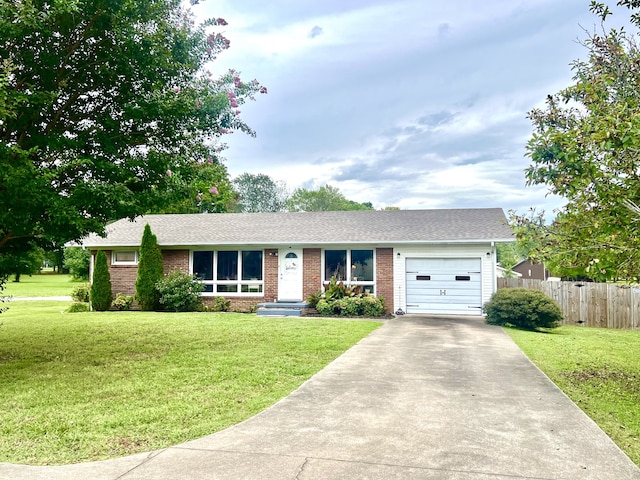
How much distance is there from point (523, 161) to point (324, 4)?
763 centimetres

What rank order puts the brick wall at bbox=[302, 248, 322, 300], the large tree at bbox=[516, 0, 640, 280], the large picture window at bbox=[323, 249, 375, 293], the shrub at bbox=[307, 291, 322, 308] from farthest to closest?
the brick wall at bbox=[302, 248, 322, 300] < the large picture window at bbox=[323, 249, 375, 293] < the shrub at bbox=[307, 291, 322, 308] < the large tree at bbox=[516, 0, 640, 280]

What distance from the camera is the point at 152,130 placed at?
A: 884cm

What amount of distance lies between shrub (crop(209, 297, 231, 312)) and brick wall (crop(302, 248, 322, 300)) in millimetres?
3068

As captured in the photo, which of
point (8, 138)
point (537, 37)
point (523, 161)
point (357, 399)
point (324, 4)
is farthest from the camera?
point (324, 4)

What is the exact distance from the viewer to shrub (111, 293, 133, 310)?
18.4 metres

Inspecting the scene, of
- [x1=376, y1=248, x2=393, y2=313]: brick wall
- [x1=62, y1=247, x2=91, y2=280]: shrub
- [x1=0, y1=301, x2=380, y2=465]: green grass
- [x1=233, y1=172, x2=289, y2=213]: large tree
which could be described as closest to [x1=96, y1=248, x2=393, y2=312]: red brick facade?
[x1=376, y1=248, x2=393, y2=313]: brick wall

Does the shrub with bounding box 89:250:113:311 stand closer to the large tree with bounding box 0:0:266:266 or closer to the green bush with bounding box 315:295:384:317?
the green bush with bounding box 315:295:384:317

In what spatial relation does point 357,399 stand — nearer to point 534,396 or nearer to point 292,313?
point 534,396

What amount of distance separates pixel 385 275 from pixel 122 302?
411 inches

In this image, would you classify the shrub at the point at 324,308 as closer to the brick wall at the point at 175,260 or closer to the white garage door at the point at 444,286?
the white garage door at the point at 444,286

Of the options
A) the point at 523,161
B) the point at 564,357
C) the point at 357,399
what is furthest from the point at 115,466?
the point at 564,357

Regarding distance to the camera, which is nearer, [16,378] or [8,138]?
[16,378]

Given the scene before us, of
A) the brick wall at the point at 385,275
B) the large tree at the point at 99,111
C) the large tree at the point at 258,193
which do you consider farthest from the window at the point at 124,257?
the large tree at the point at 258,193

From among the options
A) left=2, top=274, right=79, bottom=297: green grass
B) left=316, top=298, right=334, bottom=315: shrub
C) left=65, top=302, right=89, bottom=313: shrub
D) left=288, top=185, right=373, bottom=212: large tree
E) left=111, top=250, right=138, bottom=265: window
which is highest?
left=288, top=185, right=373, bottom=212: large tree
